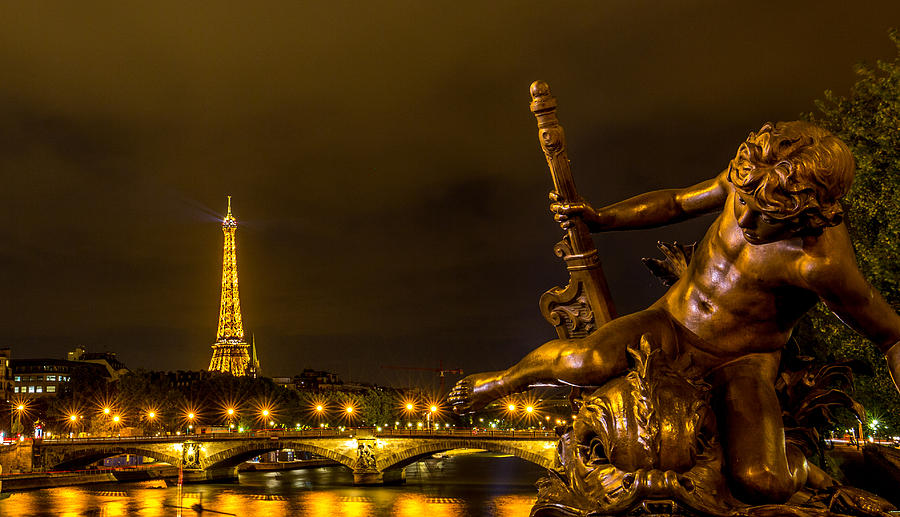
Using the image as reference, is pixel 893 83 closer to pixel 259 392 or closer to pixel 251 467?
pixel 251 467

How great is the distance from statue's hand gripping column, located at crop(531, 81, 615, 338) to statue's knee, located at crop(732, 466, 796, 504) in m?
1.24

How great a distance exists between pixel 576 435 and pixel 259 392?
3072 inches

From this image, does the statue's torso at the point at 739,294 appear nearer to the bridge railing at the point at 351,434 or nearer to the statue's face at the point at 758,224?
the statue's face at the point at 758,224

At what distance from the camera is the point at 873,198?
15.1 meters

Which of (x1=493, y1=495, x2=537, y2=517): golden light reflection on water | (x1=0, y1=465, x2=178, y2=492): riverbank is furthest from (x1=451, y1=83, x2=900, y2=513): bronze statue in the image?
(x1=0, y1=465, x2=178, y2=492): riverbank

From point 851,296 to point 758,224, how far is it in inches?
19.2

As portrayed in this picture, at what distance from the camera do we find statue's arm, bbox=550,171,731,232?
4.07 meters

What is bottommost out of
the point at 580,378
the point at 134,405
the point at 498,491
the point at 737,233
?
the point at 498,491

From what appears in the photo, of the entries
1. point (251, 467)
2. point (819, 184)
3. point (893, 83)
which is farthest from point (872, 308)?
point (251, 467)

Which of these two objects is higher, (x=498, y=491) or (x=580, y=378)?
(x=580, y=378)

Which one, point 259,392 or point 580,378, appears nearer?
point 580,378

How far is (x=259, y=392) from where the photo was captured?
7862 centimetres

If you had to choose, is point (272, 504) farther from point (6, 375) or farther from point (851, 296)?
point (6, 375)

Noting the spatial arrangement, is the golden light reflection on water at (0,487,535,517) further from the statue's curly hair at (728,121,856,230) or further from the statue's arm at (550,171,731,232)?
the statue's curly hair at (728,121,856,230)
